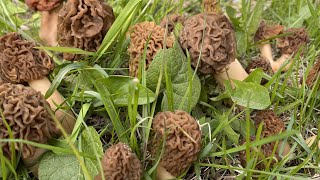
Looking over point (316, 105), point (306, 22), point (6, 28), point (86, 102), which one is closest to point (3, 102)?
point (86, 102)

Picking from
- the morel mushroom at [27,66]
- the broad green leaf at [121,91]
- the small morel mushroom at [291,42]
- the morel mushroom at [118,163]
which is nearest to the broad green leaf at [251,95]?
the broad green leaf at [121,91]

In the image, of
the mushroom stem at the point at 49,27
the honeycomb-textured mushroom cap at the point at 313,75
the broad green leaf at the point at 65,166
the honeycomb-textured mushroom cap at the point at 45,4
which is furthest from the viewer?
the mushroom stem at the point at 49,27

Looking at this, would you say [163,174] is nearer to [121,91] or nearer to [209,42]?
[121,91]

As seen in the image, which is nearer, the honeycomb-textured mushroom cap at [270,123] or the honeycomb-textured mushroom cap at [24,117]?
the honeycomb-textured mushroom cap at [24,117]

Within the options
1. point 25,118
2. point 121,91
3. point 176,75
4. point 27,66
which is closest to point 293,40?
point 176,75

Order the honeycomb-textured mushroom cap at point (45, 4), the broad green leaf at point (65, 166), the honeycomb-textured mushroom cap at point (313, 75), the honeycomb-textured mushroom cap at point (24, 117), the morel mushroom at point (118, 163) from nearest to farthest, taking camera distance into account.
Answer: the morel mushroom at point (118, 163) < the honeycomb-textured mushroom cap at point (24, 117) < the broad green leaf at point (65, 166) < the honeycomb-textured mushroom cap at point (313, 75) < the honeycomb-textured mushroom cap at point (45, 4)

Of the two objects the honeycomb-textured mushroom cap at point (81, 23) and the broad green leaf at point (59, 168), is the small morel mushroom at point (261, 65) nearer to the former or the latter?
the honeycomb-textured mushroom cap at point (81, 23)

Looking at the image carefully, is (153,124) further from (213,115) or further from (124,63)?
(124,63)
